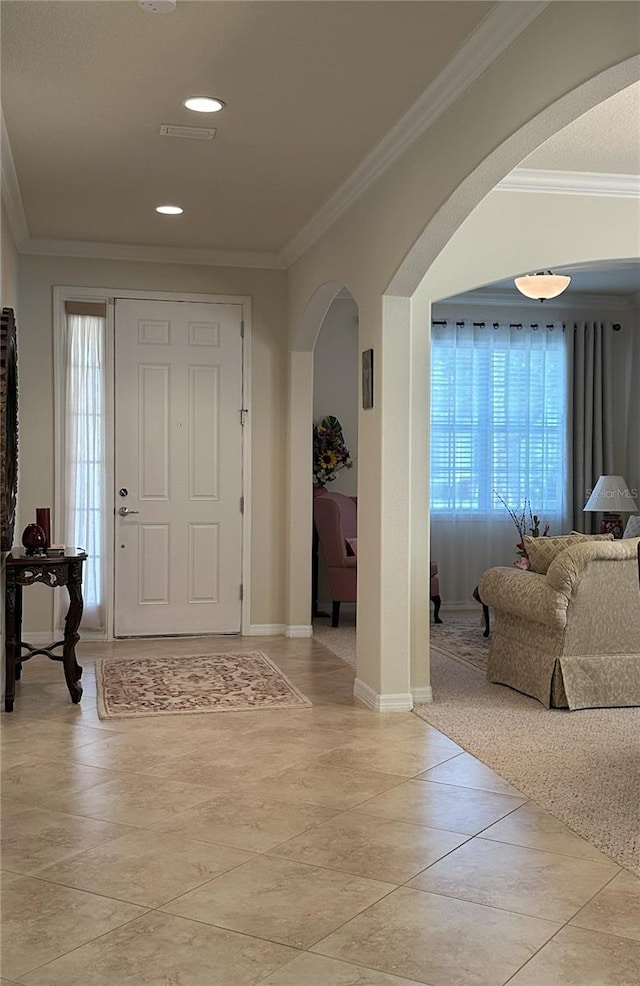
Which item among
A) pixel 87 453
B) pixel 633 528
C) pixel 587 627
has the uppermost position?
pixel 87 453

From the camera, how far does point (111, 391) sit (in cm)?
708

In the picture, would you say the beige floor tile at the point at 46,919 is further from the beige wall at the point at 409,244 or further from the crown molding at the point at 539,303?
the crown molding at the point at 539,303

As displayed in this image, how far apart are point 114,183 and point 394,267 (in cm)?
165

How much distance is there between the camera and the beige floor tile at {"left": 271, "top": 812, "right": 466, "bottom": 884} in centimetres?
315

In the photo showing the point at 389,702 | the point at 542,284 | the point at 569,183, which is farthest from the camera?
the point at 542,284

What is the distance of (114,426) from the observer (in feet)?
23.3

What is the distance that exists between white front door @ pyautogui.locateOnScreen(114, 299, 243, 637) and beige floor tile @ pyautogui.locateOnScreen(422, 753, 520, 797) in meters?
3.36

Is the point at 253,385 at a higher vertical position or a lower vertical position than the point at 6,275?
lower

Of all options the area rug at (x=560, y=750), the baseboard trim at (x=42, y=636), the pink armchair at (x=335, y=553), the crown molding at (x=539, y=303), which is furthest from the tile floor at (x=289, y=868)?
the crown molding at (x=539, y=303)

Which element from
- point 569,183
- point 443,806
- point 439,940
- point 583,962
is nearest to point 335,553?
point 569,183

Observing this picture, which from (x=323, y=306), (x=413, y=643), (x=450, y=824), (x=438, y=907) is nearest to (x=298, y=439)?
(x=323, y=306)

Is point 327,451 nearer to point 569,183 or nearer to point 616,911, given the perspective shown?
point 569,183

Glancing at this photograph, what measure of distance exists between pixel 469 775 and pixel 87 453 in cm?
396

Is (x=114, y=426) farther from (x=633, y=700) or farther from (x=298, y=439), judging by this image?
(x=633, y=700)
